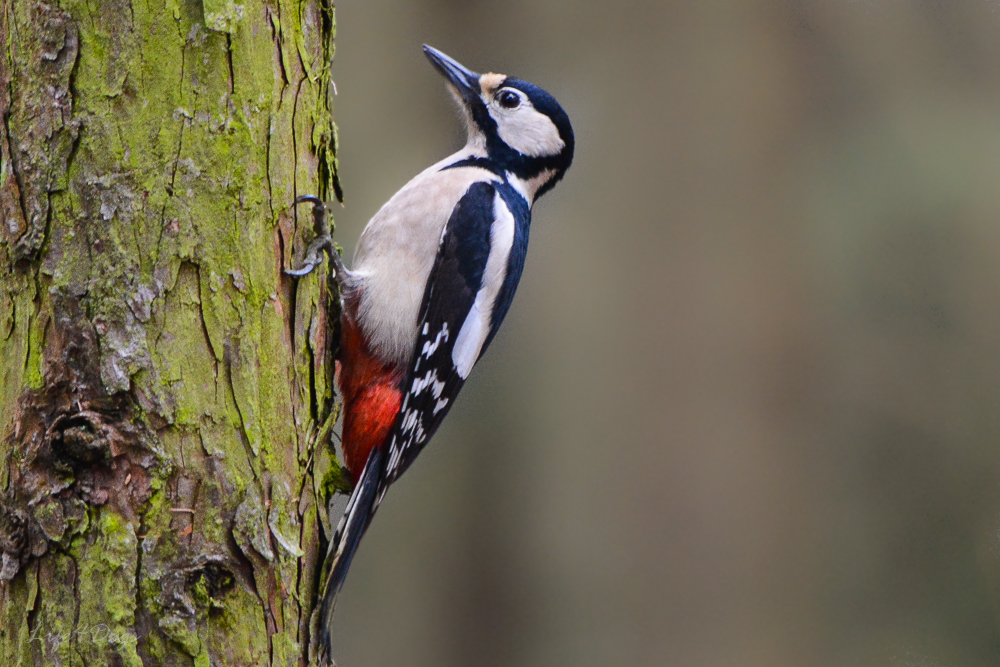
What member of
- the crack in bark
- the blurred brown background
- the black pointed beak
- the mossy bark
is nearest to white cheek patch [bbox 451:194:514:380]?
the black pointed beak

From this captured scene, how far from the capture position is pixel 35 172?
1736 millimetres

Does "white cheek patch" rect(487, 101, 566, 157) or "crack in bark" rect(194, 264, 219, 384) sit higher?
"white cheek patch" rect(487, 101, 566, 157)

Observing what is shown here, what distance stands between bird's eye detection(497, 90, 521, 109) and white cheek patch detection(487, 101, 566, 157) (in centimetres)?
2

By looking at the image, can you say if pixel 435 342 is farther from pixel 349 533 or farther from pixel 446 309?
pixel 349 533

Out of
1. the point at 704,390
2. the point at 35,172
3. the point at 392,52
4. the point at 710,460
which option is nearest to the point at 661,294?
the point at 704,390

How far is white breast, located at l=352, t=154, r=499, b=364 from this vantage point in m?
2.38

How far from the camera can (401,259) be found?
2498mm

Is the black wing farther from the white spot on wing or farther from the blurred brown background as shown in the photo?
the blurred brown background

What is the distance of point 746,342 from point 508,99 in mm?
2154

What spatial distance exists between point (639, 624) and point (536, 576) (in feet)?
2.16

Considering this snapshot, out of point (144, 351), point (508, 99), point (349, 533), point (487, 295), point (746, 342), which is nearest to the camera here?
point (144, 351)

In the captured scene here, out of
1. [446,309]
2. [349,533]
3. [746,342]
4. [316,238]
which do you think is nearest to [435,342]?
[446,309]

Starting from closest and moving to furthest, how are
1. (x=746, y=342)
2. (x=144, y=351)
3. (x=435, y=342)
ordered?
1. (x=144, y=351)
2. (x=435, y=342)
3. (x=746, y=342)

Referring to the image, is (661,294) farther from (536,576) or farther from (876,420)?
(536,576)
